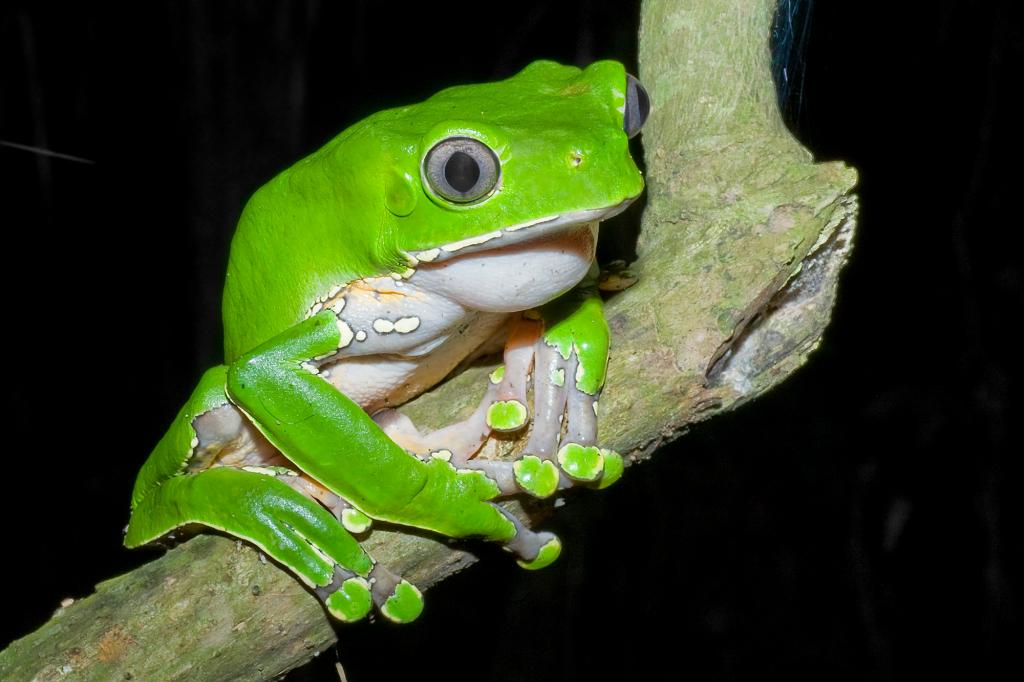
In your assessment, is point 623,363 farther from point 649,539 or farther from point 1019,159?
point 1019,159

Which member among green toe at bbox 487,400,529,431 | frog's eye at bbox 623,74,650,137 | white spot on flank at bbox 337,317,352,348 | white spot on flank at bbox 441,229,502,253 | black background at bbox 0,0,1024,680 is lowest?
black background at bbox 0,0,1024,680

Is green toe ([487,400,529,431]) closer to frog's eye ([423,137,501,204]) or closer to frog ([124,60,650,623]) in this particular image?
frog ([124,60,650,623])

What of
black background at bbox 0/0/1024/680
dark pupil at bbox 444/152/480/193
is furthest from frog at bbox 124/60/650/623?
black background at bbox 0/0/1024/680

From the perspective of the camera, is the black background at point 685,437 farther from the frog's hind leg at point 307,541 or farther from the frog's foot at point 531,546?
the frog's hind leg at point 307,541

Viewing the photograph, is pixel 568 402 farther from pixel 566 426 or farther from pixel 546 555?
pixel 546 555

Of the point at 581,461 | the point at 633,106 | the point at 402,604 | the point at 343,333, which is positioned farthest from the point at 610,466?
the point at 633,106

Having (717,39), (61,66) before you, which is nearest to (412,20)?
(61,66)
